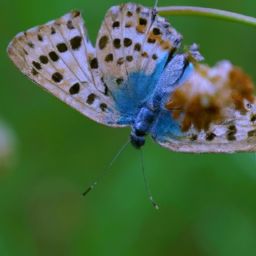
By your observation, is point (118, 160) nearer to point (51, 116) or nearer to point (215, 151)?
point (51, 116)

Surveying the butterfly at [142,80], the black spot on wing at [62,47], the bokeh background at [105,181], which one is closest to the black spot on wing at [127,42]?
the butterfly at [142,80]

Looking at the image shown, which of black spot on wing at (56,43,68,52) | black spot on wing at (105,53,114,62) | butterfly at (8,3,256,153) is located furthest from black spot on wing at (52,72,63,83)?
black spot on wing at (105,53,114,62)

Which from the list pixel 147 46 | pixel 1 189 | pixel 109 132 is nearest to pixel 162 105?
pixel 147 46

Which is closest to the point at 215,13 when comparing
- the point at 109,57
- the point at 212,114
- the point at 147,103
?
the point at 212,114

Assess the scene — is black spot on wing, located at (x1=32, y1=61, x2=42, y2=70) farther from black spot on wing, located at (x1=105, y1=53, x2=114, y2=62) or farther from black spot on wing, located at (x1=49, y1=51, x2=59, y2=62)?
black spot on wing, located at (x1=105, y1=53, x2=114, y2=62)

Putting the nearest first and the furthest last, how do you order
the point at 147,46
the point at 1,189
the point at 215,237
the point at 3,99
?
the point at 147,46, the point at 215,237, the point at 1,189, the point at 3,99
